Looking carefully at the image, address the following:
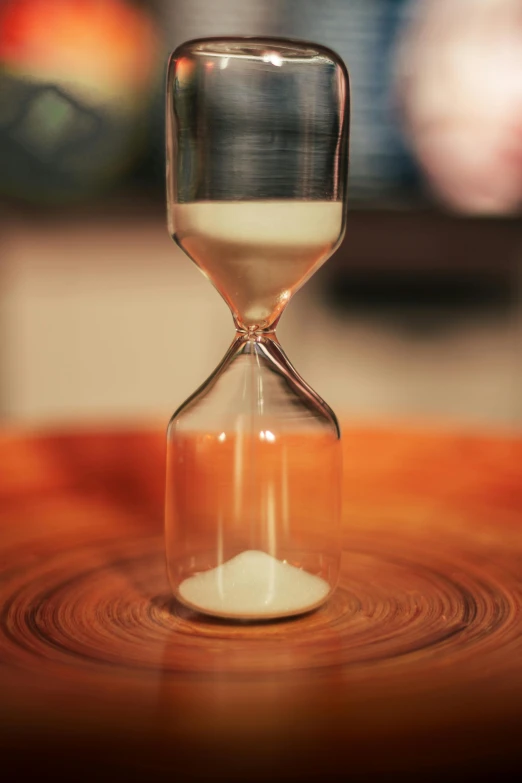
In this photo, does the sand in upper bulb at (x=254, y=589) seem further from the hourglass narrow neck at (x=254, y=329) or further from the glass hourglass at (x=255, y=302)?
the hourglass narrow neck at (x=254, y=329)

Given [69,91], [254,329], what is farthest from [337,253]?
[254,329]

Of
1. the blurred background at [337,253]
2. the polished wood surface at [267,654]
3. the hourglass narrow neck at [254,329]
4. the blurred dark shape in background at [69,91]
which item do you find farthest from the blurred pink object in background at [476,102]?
the hourglass narrow neck at [254,329]

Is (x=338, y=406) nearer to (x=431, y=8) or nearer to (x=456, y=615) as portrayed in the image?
(x=431, y=8)

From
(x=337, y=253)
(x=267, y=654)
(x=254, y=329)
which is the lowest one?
(x=267, y=654)

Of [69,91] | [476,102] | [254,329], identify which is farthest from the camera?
[476,102]

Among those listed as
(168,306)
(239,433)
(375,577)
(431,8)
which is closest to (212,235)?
(239,433)

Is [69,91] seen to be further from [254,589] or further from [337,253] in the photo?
[254,589]

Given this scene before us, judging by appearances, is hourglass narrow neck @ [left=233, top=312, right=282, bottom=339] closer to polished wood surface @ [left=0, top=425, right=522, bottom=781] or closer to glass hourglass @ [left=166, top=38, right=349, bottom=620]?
glass hourglass @ [left=166, top=38, right=349, bottom=620]
